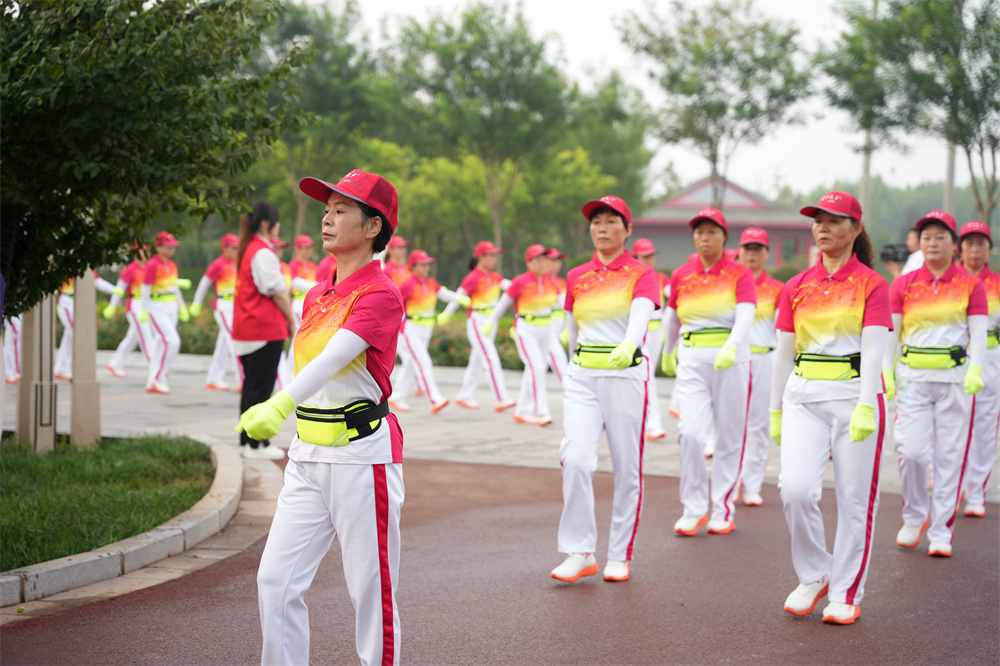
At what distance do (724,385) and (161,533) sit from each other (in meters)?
3.90

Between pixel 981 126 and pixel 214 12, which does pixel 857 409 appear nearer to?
pixel 214 12

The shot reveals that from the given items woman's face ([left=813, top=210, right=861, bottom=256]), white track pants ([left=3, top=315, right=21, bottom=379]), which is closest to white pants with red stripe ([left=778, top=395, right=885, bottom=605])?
woman's face ([left=813, top=210, right=861, bottom=256])

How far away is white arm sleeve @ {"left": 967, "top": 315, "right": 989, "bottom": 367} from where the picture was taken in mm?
6574

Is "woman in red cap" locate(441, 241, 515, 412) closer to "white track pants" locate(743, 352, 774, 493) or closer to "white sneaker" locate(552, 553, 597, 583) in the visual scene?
"white track pants" locate(743, 352, 774, 493)

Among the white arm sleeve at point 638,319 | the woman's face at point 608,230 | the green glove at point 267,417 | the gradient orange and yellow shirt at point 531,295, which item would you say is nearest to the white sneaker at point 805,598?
the white arm sleeve at point 638,319

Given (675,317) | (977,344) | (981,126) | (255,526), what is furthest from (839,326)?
(981,126)

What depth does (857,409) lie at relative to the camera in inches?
191

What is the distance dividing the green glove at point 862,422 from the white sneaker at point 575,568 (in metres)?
1.62

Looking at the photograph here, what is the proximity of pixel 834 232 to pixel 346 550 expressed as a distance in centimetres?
302

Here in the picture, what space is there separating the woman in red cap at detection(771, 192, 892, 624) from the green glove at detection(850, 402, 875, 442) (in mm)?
83

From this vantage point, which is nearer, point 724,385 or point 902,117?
point 724,385

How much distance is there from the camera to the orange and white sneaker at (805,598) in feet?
16.6

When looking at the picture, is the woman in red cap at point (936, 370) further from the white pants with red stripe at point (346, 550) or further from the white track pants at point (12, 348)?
the white track pants at point (12, 348)

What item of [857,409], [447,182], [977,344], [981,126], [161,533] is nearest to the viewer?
[857,409]
